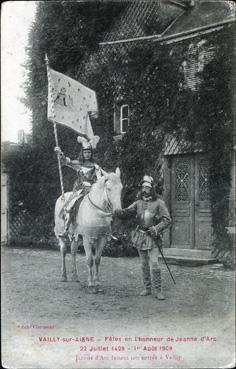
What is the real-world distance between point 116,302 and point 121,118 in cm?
434

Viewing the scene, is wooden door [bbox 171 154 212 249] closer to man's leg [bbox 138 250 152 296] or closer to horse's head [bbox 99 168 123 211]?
man's leg [bbox 138 250 152 296]

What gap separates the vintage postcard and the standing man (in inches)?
0.9

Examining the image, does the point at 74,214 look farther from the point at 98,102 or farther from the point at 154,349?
the point at 154,349

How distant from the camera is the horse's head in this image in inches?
277

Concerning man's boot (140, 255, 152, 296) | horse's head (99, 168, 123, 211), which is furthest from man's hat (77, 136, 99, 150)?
man's boot (140, 255, 152, 296)

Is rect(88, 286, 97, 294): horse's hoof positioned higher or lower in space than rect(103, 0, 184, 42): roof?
lower

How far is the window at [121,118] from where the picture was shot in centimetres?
964

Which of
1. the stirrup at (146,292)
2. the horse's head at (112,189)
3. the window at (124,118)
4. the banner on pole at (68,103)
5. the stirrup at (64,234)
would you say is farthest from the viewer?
the window at (124,118)

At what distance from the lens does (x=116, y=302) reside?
6953 mm

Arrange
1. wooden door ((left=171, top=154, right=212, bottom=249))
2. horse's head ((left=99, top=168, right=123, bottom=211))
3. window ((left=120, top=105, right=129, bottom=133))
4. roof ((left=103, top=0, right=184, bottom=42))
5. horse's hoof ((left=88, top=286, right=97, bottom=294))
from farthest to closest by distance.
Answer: window ((left=120, top=105, right=129, bottom=133)), wooden door ((left=171, top=154, right=212, bottom=249)), roof ((left=103, top=0, right=184, bottom=42)), horse's hoof ((left=88, top=286, right=97, bottom=294)), horse's head ((left=99, top=168, right=123, bottom=211))

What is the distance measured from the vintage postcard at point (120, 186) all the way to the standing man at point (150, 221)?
22 mm

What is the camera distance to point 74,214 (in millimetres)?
8227

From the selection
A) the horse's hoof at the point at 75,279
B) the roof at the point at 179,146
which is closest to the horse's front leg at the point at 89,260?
the horse's hoof at the point at 75,279

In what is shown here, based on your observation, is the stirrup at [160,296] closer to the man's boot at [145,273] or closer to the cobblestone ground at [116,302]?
the cobblestone ground at [116,302]
